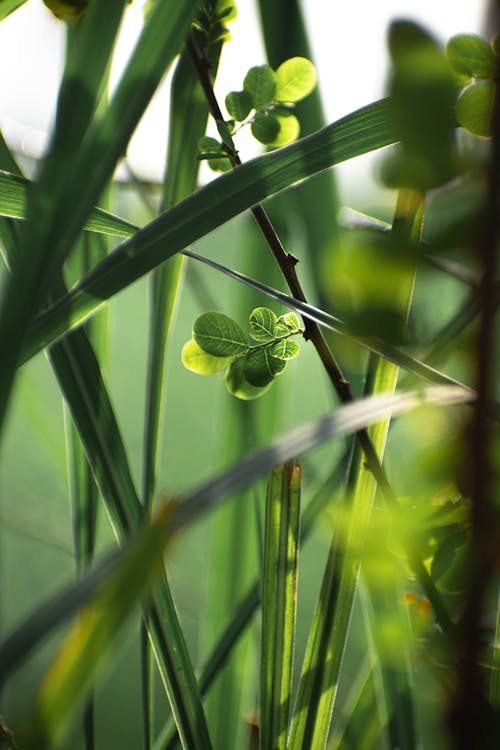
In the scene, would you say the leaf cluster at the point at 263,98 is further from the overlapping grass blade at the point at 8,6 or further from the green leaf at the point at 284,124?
the overlapping grass blade at the point at 8,6

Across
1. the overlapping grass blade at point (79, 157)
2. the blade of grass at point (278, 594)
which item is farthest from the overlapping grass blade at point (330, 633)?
the overlapping grass blade at point (79, 157)

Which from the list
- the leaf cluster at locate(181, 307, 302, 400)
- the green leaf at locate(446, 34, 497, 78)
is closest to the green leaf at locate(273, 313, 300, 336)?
the leaf cluster at locate(181, 307, 302, 400)

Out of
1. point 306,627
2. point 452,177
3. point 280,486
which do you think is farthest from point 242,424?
point 306,627

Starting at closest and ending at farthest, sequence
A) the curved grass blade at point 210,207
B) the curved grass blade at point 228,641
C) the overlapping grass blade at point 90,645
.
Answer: the overlapping grass blade at point 90,645, the curved grass blade at point 210,207, the curved grass blade at point 228,641

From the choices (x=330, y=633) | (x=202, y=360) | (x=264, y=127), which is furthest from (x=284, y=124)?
(x=330, y=633)

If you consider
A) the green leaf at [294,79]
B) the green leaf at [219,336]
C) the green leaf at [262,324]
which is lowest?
the green leaf at [219,336]

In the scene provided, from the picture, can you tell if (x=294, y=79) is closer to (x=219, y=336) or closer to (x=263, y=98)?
(x=263, y=98)

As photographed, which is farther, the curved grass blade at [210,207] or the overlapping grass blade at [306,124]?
the overlapping grass blade at [306,124]
